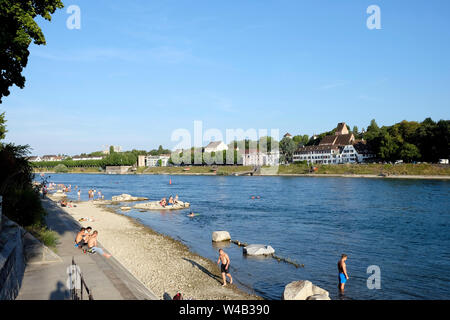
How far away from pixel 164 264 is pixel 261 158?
525 feet

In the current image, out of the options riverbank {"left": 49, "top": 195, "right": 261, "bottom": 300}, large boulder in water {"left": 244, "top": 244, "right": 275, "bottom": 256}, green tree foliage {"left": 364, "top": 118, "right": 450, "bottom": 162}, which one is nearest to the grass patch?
riverbank {"left": 49, "top": 195, "right": 261, "bottom": 300}

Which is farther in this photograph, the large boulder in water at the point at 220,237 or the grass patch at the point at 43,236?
the large boulder in water at the point at 220,237

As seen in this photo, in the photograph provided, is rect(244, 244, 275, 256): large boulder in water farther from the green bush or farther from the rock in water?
the green bush

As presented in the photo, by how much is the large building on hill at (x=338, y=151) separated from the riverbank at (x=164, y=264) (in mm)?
126693

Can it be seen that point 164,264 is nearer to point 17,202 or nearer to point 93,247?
point 93,247

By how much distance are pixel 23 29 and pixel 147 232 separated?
19400 mm

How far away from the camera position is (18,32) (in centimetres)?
1491

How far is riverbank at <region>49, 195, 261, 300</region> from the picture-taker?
15820mm

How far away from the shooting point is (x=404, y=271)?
64.3 ft

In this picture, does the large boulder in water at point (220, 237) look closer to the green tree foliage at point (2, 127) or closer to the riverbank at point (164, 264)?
the riverbank at point (164, 264)

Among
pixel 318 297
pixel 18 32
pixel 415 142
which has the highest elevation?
pixel 18 32

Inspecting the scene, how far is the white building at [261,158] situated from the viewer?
165 meters

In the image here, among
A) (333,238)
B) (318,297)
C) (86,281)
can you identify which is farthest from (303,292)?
(333,238)

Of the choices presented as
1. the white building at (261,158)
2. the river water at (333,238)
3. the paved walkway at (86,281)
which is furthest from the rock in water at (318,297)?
the white building at (261,158)
